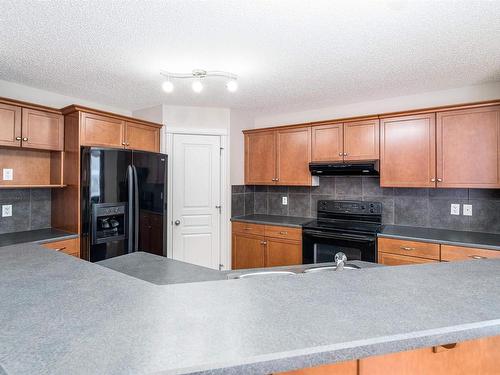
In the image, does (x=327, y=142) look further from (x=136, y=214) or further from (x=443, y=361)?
(x=443, y=361)

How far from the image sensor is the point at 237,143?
389 centimetres

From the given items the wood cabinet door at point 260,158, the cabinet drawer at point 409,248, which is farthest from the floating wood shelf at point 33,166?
the cabinet drawer at point 409,248

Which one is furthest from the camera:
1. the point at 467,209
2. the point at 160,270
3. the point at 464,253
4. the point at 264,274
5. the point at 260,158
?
the point at 260,158

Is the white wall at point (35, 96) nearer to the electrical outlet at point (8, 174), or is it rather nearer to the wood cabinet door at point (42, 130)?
the wood cabinet door at point (42, 130)

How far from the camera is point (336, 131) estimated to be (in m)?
3.31

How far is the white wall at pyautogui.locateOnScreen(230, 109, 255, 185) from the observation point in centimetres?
383

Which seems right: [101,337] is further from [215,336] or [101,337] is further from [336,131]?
[336,131]

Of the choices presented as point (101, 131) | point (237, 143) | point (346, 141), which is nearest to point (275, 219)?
point (237, 143)

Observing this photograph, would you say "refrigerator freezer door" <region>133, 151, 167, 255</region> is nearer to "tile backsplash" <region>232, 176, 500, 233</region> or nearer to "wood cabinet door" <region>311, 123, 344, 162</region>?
"tile backsplash" <region>232, 176, 500, 233</region>

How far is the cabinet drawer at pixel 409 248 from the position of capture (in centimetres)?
252

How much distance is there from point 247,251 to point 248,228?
0.99ft

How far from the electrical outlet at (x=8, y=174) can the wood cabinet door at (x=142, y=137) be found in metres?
1.09

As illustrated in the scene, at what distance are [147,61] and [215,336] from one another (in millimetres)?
2295

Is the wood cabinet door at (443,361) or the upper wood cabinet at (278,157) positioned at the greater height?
the upper wood cabinet at (278,157)
